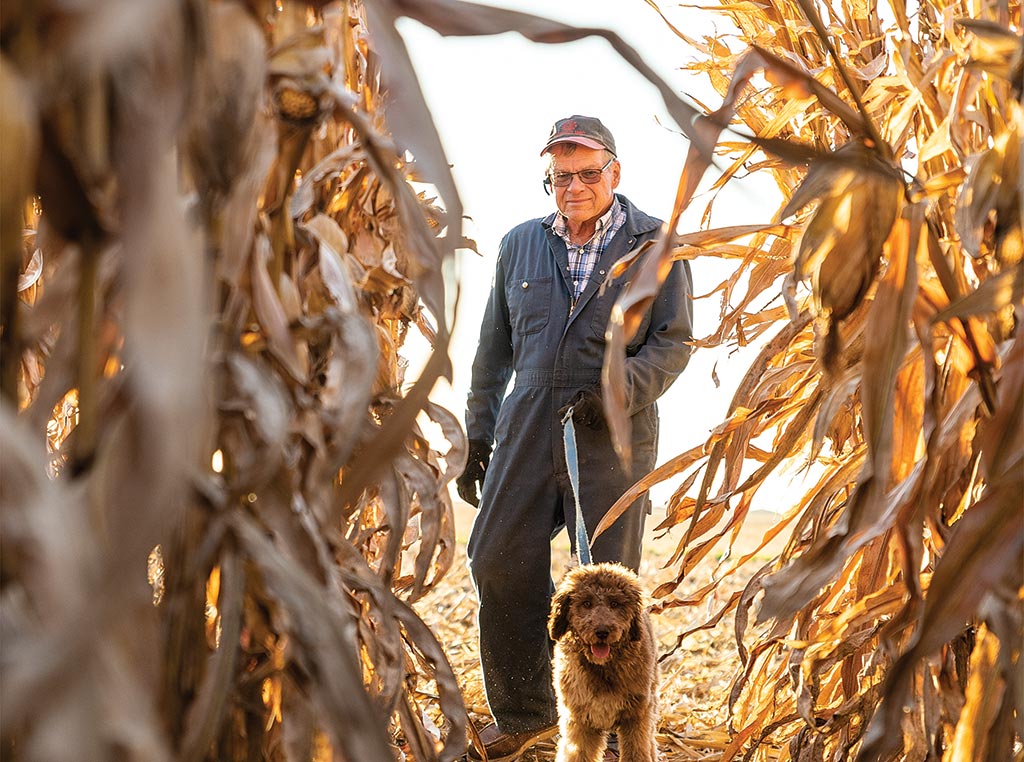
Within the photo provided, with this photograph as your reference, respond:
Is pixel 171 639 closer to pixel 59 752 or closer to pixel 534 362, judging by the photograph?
pixel 59 752

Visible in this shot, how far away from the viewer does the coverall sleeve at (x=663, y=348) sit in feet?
10.9

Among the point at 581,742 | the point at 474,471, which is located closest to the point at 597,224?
the point at 474,471

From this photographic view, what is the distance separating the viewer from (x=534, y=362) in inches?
141

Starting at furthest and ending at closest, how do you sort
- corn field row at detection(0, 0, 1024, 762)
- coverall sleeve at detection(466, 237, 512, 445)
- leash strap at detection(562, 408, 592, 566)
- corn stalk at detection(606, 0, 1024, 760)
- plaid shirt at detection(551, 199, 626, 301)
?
coverall sleeve at detection(466, 237, 512, 445) < plaid shirt at detection(551, 199, 626, 301) < leash strap at detection(562, 408, 592, 566) < corn stalk at detection(606, 0, 1024, 760) < corn field row at detection(0, 0, 1024, 762)

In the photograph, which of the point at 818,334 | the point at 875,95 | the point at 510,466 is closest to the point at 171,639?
the point at 818,334

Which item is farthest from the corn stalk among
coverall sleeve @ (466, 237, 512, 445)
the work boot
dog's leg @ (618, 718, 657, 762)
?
coverall sleeve @ (466, 237, 512, 445)

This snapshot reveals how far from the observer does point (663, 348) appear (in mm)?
3414

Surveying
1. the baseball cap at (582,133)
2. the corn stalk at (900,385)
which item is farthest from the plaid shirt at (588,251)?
the corn stalk at (900,385)

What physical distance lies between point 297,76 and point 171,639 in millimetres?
453

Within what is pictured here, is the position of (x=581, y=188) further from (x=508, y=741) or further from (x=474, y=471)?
(x=508, y=741)

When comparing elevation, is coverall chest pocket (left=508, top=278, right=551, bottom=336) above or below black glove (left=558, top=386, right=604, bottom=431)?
above

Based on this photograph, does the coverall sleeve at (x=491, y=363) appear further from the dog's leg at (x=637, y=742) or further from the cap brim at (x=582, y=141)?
the dog's leg at (x=637, y=742)

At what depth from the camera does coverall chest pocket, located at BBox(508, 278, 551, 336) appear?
11.9 feet

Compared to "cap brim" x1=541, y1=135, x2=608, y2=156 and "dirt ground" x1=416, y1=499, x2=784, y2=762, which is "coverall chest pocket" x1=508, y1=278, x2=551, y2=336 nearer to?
"cap brim" x1=541, y1=135, x2=608, y2=156
